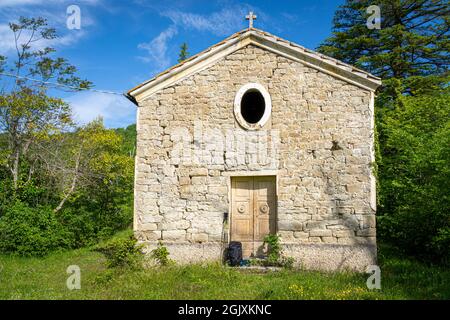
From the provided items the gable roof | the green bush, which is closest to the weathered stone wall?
the gable roof

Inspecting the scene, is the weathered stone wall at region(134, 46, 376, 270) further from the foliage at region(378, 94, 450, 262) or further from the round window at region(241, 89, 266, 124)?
the foliage at region(378, 94, 450, 262)

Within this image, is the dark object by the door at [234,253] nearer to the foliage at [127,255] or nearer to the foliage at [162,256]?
the foliage at [162,256]

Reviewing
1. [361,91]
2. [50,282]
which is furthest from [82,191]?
[361,91]

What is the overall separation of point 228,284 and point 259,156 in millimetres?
2868

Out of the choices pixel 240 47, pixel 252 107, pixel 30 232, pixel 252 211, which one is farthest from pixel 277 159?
pixel 30 232

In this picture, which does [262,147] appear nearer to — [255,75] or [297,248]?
[255,75]

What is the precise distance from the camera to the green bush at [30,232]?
10.8 meters

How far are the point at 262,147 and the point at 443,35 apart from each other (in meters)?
11.9

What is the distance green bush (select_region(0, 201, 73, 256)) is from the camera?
10.8 m

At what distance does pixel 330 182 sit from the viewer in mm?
7906

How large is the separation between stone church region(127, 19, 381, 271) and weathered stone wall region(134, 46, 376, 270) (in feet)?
0.07

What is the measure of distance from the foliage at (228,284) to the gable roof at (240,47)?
3.85 meters
